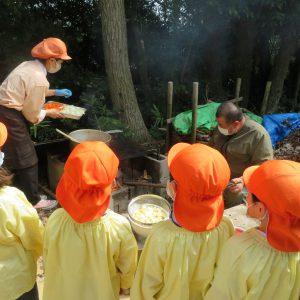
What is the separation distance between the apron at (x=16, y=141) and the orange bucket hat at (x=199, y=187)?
3145 mm

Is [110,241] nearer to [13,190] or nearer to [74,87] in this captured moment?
[13,190]

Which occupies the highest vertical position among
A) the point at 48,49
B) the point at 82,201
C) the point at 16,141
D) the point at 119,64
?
the point at 48,49

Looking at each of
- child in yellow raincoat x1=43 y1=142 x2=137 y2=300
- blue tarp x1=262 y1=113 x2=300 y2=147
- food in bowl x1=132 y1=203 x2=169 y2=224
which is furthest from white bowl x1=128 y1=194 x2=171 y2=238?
blue tarp x1=262 y1=113 x2=300 y2=147

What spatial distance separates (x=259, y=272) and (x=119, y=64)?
6399 millimetres

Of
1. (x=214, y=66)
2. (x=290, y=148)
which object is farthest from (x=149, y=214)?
(x=214, y=66)

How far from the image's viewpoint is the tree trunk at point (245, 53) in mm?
9961

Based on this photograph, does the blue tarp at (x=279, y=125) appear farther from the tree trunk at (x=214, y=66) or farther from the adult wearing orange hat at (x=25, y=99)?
the adult wearing orange hat at (x=25, y=99)

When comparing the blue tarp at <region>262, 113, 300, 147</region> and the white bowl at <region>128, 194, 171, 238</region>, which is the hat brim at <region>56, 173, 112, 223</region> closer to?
the white bowl at <region>128, 194, 171, 238</region>

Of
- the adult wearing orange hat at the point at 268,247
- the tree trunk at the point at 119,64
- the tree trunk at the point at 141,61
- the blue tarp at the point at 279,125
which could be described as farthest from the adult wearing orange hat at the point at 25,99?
the tree trunk at the point at 141,61

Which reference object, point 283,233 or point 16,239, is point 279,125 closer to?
point 283,233

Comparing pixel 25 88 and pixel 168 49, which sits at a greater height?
pixel 168 49

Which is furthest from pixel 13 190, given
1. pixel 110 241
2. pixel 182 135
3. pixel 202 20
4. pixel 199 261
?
pixel 202 20

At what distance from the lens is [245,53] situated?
10.5 metres

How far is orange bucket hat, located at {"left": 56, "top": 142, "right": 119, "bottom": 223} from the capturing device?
2.14 meters
